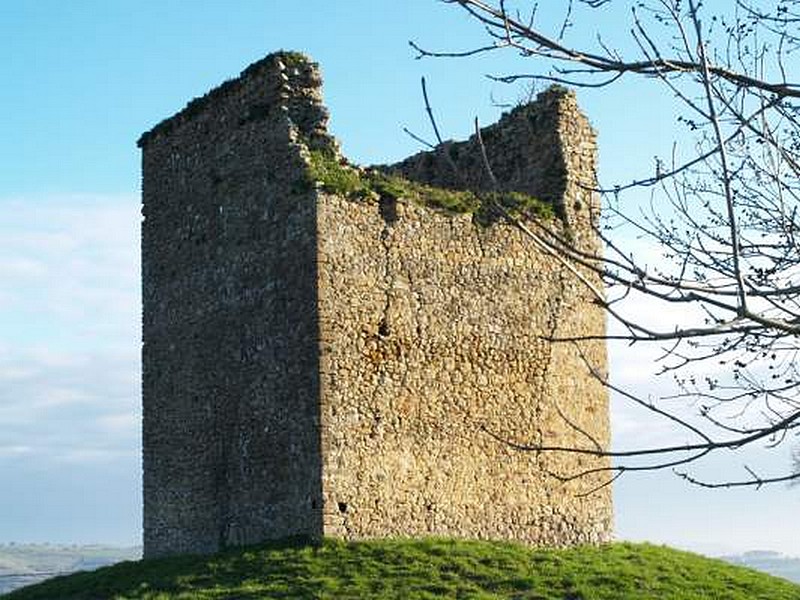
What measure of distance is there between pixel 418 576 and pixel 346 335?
339 centimetres

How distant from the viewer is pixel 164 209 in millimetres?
23375

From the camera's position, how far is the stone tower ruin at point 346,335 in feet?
63.8

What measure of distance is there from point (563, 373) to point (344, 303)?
13.8 ft

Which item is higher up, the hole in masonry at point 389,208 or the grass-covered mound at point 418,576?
the hole in masonry at point 389,208

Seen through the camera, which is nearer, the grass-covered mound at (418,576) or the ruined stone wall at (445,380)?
the grass-covered mound at (418,576)

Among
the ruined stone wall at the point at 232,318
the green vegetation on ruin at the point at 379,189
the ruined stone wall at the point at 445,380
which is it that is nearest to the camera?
the ruined stone wall at the point at 445,380

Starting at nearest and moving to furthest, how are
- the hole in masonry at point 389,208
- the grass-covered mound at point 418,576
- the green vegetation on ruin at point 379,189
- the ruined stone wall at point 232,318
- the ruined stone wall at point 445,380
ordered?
the grass-covered mound at point 418,576, the ruined stone wall at point 445,380, the ruined stone wall at point 232,318, the green vegetation on ruin at point 379,189, the hole in masonry at point 389,208

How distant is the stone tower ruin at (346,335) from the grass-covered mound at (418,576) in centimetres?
70

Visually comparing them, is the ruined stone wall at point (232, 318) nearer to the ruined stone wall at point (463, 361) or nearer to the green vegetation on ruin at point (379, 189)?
the green vegetation on ruin at point (379, 189)

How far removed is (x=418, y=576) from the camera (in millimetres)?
17812

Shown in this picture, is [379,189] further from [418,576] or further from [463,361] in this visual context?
[418,576]

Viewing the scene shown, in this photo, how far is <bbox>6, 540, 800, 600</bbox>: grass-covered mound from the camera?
17.4m

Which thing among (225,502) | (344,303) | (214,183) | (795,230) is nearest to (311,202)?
(344,303)

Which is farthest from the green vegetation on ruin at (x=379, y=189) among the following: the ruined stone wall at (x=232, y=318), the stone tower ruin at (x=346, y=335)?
the ruined stone wall at (x=232, y=318)
